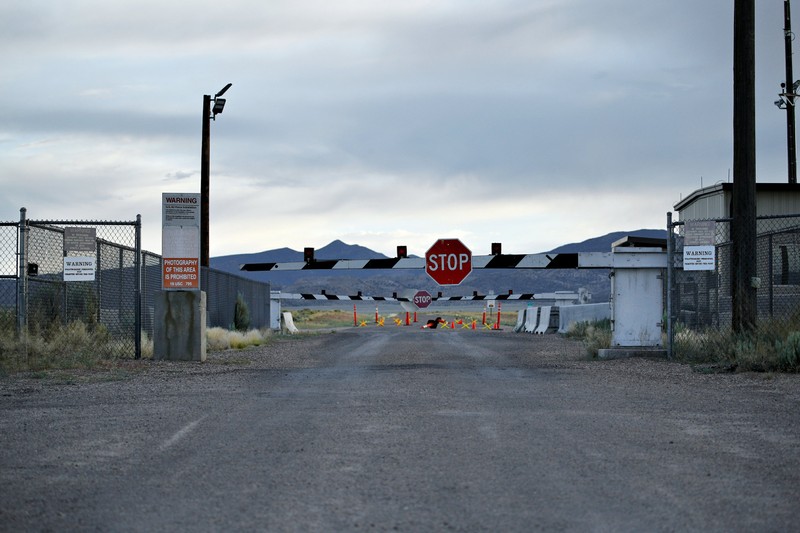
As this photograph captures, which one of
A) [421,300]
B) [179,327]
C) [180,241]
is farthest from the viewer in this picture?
[421,300]

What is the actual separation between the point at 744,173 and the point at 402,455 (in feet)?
42.9

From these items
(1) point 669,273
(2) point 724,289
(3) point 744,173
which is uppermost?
(3) point 744,173

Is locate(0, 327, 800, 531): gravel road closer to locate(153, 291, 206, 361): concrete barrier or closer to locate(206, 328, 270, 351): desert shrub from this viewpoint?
locate(153, 291, 206, 361): concrete barrier

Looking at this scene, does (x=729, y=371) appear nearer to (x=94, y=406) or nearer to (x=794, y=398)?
(x=794, y=398)

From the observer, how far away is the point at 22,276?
1748 cm

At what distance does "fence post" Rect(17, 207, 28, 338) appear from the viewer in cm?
1739

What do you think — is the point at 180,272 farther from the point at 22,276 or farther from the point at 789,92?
the point at 789,92

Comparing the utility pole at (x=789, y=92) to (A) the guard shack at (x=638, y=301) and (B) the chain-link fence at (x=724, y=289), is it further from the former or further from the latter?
(A) the guard shack at (x=638, y=301)

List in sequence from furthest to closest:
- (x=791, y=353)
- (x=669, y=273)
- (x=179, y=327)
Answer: (x=179, y=327)
(x=669, y=273)
(x=791, y=353)

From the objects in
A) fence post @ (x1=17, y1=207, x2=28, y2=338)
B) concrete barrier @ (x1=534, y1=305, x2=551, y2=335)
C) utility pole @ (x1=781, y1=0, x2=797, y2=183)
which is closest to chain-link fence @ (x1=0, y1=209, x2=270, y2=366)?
fence post @ (x1=17, y1=207, x2=28, y2=338)

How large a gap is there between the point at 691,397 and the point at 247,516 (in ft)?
25.7

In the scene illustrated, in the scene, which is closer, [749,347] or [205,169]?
[749,347]

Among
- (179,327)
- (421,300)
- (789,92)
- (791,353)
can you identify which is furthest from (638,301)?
(421,300)

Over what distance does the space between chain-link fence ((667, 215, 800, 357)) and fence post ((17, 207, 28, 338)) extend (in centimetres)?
1163
